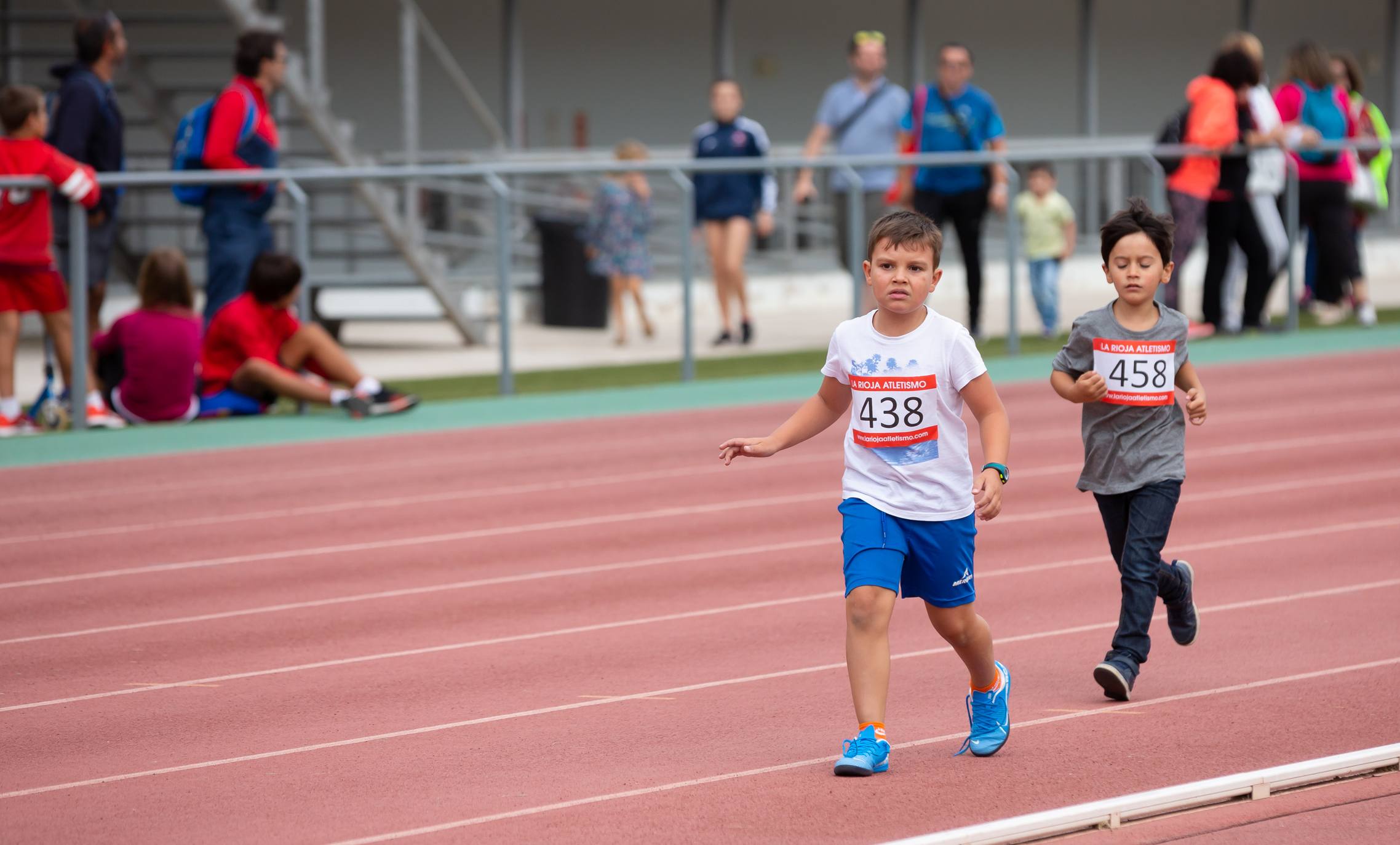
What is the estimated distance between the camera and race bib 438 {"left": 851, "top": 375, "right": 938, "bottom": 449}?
16.5ft

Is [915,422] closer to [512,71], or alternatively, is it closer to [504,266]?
[504,266]

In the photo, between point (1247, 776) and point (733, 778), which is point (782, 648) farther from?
point (1247, 776)

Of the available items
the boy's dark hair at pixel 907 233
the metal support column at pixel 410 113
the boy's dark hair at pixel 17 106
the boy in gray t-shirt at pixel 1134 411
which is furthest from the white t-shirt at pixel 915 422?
the metal support column at pixel 410 113

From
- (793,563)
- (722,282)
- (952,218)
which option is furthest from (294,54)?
(793,563)

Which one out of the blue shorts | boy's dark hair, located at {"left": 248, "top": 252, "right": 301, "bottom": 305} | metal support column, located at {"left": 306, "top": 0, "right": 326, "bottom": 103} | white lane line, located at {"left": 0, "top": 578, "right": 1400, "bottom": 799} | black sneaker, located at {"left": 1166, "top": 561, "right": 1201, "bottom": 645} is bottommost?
white lane line, located at {"left": 0, "top": 578, "right": 1400, "bottom": 799}

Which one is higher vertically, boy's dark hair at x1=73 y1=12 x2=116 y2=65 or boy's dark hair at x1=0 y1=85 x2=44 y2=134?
boy's dark hair at x1=73 y1=12 x2=116 y2=65

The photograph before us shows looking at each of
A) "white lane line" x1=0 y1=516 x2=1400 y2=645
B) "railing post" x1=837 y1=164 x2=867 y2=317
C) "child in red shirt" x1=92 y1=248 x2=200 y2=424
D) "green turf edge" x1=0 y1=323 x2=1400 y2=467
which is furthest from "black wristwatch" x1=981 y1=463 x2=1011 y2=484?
"railing post" x1=837 y1=164 x2=867 y2=317

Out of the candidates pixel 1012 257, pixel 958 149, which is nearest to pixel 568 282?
pixel 958 149

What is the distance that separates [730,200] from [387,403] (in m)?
3.66

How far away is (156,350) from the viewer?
1145 cm

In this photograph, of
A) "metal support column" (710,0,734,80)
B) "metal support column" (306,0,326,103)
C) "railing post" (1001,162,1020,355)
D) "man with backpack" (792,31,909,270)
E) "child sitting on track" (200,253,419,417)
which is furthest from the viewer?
"metal support column" (710,0,734,80)

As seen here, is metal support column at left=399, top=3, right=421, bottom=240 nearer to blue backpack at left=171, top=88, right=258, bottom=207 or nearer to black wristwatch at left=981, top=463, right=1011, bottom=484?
blue backpack at left=171, top=88, right=258, bottom=207

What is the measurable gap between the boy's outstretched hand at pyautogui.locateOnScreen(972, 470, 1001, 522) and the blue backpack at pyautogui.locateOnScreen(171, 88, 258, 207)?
8.14 metres

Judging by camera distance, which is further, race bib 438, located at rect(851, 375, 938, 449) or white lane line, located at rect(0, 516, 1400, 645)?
white lane line, located at rect(0, 516, 1400, 645)
